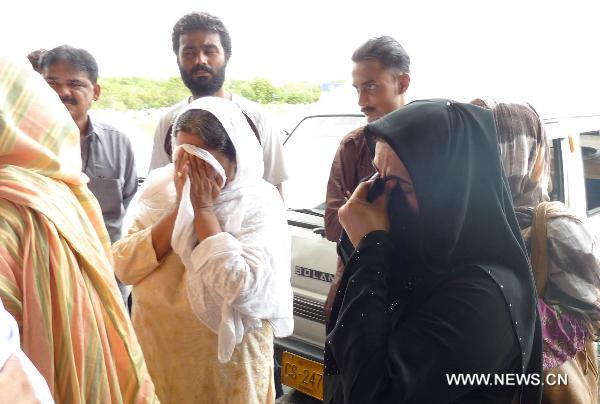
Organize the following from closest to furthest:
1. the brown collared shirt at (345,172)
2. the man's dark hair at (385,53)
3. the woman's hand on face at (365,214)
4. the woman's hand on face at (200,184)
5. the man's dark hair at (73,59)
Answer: the woman's hand on face at (365,214) < the woman's hand on face at (200,184) < the brown collared shirt at (345,172) < the man's dark hair at (385,53) < the man's dark hair at (73,59)

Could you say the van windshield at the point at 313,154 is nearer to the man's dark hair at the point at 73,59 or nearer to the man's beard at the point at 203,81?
the man's beard at the point at 203,81

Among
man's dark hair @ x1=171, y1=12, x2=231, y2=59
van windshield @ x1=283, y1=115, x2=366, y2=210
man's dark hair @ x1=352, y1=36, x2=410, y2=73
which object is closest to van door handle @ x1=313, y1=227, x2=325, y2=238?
van windshield @ x1=283, y1=115, x2=366, y2=210

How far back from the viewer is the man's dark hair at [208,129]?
5.80ft

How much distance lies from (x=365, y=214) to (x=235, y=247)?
1.74 feet

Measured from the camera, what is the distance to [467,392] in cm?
114

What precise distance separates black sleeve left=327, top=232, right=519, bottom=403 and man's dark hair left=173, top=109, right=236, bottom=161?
0.81 meters

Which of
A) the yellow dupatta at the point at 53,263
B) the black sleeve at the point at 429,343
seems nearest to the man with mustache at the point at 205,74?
the yellow dupatta at the point at 53,263

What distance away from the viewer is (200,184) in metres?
1.73

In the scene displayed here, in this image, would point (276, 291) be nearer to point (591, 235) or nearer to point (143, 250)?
point (143, 250)

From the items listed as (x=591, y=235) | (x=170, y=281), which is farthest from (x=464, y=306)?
(x=170, y=281)

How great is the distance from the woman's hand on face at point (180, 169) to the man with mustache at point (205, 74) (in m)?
0.93

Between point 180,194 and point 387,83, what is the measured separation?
120cm

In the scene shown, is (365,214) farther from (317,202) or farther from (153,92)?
(153,92)

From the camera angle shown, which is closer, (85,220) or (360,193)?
(85,220)
